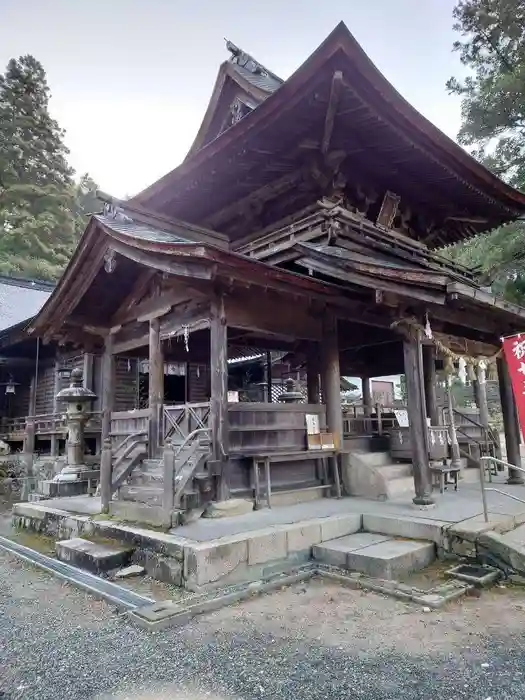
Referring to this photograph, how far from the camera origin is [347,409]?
10328 millimetres

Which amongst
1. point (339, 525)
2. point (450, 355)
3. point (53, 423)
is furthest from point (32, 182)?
point (339, 525)

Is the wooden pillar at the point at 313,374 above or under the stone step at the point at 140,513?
above

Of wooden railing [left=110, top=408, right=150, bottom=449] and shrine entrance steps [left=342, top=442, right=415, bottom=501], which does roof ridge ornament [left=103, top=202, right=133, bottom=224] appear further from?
shrine entrance steps [left=342, top=442, right=415, bottom=501]

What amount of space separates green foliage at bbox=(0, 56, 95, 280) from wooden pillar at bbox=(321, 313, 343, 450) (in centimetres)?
2357

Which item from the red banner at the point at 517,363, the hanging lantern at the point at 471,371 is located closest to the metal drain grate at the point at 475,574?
the red banner at the point at 517,363

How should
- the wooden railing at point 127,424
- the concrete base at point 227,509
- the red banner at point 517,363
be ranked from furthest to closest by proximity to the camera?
1. the wooden railing at point 127,424
2. the concrete base at point 227,509
3. the red banner at point 517,363

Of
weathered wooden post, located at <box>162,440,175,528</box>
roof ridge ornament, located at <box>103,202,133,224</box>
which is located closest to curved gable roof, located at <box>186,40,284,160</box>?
roof ridge ornament, located at <box>103,202,133,224</box>

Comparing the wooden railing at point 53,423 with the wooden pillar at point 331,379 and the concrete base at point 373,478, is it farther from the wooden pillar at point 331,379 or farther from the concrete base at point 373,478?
the concrete base at point 373,478

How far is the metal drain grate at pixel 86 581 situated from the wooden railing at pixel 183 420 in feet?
6.79

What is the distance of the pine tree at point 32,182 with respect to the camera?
92.6 feet

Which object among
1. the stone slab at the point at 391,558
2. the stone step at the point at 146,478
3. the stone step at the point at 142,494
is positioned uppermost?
the stone step at the point at 146,478

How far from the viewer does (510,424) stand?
30.2 ft

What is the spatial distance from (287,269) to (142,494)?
4.18 m

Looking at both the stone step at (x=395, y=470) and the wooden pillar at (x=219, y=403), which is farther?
the stone step at (x=395, y=470)
